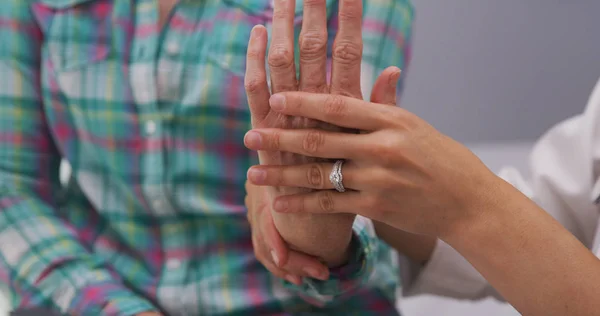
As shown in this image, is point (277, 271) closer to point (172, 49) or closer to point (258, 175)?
point (258, 175)

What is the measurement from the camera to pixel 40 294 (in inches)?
38.6

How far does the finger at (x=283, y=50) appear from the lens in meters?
0.73

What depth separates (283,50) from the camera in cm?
73

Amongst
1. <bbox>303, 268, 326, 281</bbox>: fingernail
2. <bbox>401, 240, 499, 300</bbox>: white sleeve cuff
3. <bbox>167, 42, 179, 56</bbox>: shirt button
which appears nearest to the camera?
<bbox>303, 268, 326, 281</bbox>: fingernail

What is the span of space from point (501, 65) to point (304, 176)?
131 cm

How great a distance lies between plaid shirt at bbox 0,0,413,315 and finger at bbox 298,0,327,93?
24cm

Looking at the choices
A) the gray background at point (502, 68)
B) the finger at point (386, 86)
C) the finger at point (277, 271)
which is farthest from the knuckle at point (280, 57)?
the gray background at point (502, 68)

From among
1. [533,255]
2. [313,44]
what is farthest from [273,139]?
[533,255]

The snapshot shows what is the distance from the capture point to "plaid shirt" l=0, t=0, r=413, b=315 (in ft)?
3.24

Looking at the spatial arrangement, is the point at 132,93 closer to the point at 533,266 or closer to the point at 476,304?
the point at 533,266

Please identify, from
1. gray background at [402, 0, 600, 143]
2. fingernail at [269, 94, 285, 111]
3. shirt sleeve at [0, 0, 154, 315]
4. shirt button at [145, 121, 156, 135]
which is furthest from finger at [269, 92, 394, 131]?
gray background at [402, 0, 600, 143]

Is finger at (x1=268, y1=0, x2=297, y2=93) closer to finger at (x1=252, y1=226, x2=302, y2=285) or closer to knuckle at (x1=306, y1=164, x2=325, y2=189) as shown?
knuckle at (x1=306, y1=164, x2=325, y2=189)

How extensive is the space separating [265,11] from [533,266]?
0.58 m

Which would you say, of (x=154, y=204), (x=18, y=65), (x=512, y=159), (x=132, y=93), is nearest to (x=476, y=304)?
(x=512, y=159)
